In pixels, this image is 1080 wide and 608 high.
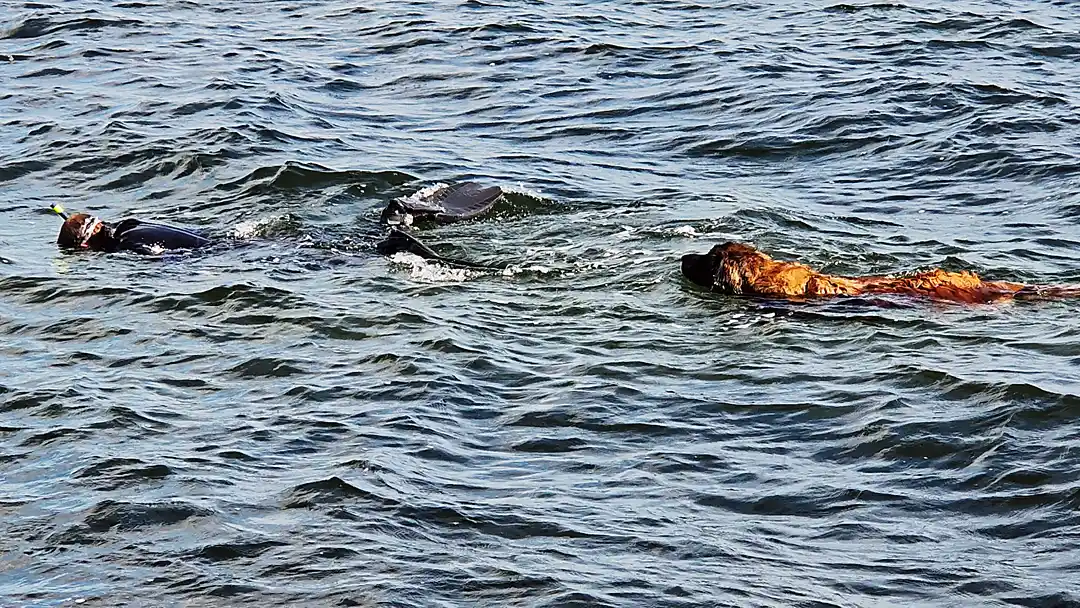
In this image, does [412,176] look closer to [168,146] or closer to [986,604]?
[168,146]

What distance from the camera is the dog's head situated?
1010 cm

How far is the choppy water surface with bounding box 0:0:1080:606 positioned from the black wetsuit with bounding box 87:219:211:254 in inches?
6.6

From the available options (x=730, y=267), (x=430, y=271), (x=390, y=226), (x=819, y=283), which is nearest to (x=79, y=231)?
(x=390, y=226)

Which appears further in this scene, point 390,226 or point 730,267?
point 390,226

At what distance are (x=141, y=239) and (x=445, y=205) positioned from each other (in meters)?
2.35

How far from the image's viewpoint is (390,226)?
11797mm

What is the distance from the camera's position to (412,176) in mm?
13430

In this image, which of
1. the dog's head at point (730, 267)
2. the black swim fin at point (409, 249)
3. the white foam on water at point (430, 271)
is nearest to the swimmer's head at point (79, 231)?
the black swim fin at point (409, 249)

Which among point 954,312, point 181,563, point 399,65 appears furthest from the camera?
point 399,65

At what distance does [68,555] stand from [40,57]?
12702 millimetres

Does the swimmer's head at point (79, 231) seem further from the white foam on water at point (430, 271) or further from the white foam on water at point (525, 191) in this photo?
the white foam on water at point (525, 191)

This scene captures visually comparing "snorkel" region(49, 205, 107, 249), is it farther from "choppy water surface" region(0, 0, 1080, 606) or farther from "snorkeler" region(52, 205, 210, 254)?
"choppy water surface" region(0, 0, 1080, 606)

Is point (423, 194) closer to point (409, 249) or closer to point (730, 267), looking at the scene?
point (409, 249)

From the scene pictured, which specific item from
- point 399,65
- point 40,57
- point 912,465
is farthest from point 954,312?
point 40,57
